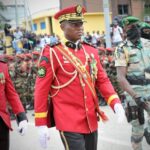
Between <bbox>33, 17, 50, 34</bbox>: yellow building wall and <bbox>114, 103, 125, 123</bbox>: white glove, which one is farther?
<bbox>33, 17, 50, 34</bbox>: yellow building wall

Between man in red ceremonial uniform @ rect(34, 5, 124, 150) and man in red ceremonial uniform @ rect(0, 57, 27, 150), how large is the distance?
408 mm

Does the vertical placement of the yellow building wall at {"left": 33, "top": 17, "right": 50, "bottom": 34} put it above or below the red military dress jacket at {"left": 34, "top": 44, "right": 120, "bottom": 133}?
above

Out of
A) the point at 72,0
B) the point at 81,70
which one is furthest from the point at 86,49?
the point at 72,0

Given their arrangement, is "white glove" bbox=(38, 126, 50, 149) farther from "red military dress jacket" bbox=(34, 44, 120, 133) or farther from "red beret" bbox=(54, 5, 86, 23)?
"red beret" bbox=(54, 5, 86, 23)

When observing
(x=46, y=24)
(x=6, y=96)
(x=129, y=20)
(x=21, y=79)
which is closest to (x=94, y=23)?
(x=46, y=24)

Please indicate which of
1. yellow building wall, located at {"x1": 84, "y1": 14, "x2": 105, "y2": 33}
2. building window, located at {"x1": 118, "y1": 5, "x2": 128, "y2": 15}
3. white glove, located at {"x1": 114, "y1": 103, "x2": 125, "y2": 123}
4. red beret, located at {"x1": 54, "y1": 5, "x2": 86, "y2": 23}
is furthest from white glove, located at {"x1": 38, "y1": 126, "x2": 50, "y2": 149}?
building window, located at {"x1": 118, "y1": 5, "x2": 128, "y2": 15}

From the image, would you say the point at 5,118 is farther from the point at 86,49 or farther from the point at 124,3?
the point at 124,3

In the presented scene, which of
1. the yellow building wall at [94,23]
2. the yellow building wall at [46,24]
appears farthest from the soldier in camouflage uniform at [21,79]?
the yellow building wall at [94,23]

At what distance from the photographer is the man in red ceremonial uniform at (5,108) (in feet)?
13.0

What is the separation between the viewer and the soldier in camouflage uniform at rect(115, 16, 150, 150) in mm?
4827

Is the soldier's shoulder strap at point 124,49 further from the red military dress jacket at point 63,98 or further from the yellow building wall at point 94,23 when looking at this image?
the yellow building wall at point 94,23

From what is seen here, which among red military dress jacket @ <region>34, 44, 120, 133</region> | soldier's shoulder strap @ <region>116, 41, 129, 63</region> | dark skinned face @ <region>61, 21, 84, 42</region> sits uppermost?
dark skinned face @ <region>61, 21, 84, 42</region>

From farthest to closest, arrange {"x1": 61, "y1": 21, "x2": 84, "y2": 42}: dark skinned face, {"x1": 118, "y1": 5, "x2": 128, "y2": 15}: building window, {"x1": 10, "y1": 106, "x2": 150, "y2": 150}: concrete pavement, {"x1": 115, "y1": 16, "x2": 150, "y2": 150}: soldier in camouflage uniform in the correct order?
1. {"x1": 118, "y1": 5, "x2": 128, "y2": 15}: building window
2. {"x1": 10, "y1": 106, "x2": 150, "y2": 150}: concrete pavement
3. {"x1": 115, "y1": 16, "x2": 150, "y2": 150}: soldier in camouflage uniform
4. {"x1": 61, "y1": 21, "x2": 84, "y2": 42}: dark skinned face

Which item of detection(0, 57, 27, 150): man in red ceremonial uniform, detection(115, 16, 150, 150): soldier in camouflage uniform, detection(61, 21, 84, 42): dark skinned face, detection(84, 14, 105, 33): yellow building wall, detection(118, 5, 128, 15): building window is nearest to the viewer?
detection(61, 21, 84, 42): dark skinned face
